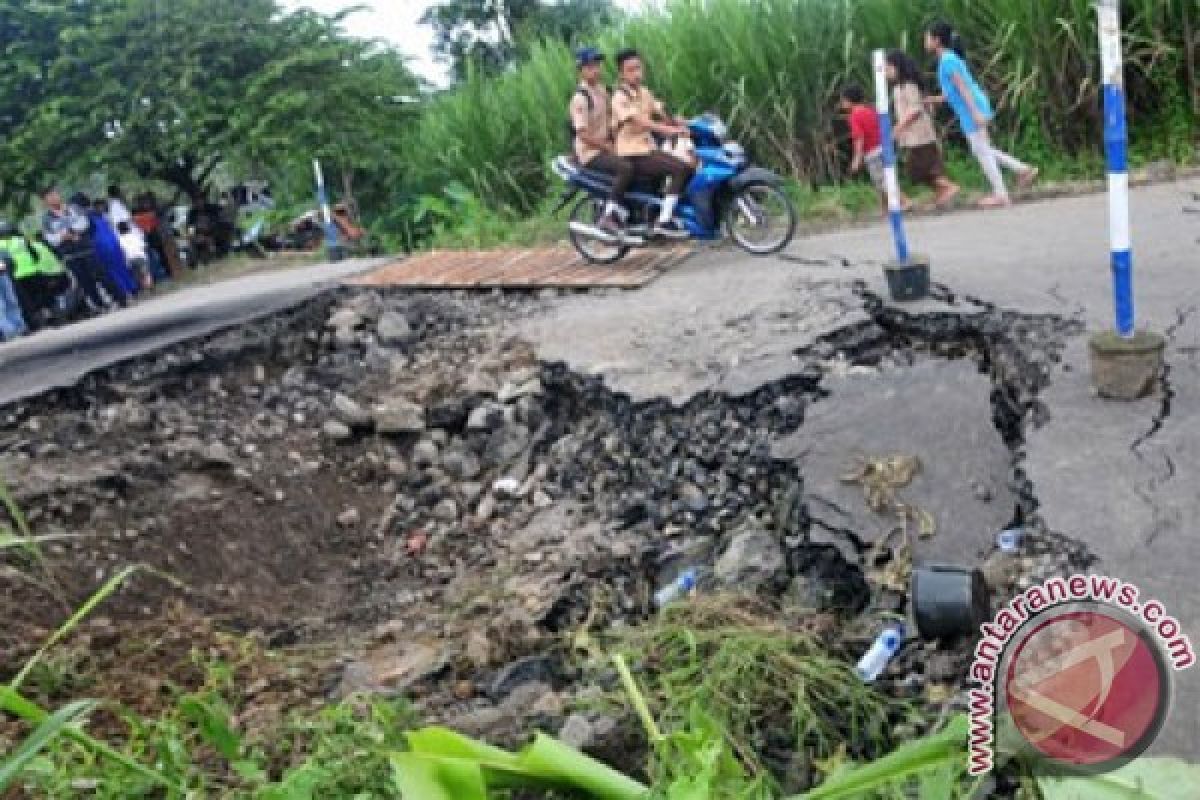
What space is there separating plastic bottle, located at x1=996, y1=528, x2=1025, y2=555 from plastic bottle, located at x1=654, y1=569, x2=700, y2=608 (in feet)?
3.08

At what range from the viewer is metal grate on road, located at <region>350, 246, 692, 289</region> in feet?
→ 23.6

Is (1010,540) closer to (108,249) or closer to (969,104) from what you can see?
(969,104)

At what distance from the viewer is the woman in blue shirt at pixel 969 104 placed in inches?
303

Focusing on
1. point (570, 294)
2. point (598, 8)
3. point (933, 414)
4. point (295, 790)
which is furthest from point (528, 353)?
point (598, 8)

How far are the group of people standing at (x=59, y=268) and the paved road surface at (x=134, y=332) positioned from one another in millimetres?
1741

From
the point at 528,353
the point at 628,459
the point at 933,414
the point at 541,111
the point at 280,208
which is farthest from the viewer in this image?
the point at 280,208

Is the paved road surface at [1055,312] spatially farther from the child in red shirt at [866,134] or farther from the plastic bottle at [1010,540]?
the child in red shirt at [866,134]

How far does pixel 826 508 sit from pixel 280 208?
15646mm

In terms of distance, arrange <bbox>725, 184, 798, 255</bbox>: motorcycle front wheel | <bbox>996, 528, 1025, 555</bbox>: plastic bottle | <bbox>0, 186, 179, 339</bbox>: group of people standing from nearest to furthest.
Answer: <bbox>996, 528, 1025, 555</bbox>: plastic bottle
<bbox>725, 184, 798, 255</bbox>: motorcycle front wheel
<bbox>0, 186, 179, 339</bbox>: group of people standing

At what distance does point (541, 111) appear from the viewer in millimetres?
11398

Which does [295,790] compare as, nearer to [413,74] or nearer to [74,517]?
[74,517]

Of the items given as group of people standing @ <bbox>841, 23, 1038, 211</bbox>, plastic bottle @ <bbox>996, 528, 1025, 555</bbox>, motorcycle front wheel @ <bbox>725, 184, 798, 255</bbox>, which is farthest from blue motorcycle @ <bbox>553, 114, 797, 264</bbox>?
plastic bottle @ <bbox>996, 528, 1025, 555</bbox>

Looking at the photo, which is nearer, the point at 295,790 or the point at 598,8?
the point at 295,790

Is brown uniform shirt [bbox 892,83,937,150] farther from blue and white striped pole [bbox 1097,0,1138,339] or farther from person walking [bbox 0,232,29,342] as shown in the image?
person walking [bbox 0,232,29,342]
